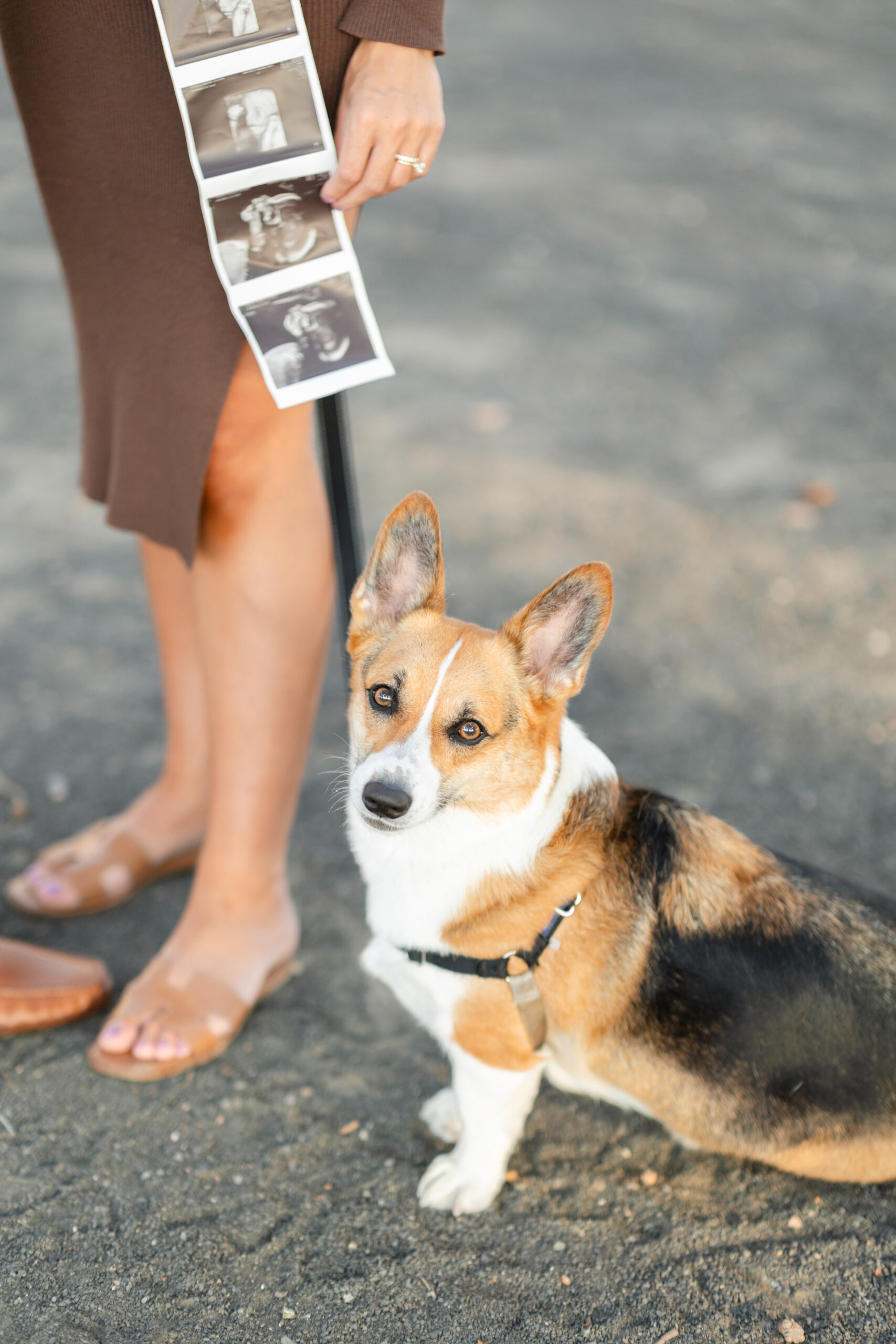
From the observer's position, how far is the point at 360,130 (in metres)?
1.91

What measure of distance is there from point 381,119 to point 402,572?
2.97ft

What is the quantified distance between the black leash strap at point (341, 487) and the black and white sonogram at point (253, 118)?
1.92 feet

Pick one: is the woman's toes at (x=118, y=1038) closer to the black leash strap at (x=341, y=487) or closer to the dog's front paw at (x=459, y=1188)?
the dog's front paw at (x=459, y=1188)

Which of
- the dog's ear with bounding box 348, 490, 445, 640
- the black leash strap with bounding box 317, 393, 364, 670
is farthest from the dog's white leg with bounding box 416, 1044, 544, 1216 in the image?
the black leash strap with bounding box 317, 393, 364, 670

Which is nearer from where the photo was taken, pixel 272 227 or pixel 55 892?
pixel 272 227

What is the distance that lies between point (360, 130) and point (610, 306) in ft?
15.9

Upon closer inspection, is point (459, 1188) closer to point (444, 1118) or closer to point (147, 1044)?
point (444, 1118)

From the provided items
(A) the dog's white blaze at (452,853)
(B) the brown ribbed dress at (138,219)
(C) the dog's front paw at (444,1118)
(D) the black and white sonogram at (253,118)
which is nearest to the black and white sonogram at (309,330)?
(B) the brown ribbed dress at (138,219)

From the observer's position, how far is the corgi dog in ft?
6.85

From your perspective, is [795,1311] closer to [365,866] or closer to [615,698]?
[365,866]

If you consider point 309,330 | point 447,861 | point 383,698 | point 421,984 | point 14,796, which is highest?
point 309,330

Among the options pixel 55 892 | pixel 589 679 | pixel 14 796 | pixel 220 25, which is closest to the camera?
pixel 220 25

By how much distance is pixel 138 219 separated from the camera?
6.97ft

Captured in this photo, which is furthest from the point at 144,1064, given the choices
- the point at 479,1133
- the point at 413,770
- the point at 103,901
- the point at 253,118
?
the point at 253,118
